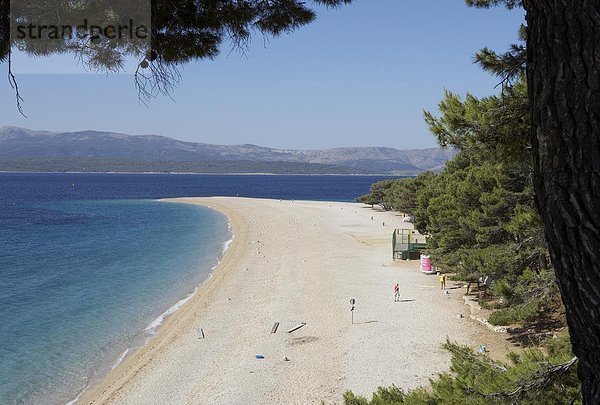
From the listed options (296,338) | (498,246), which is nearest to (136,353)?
(296,338)

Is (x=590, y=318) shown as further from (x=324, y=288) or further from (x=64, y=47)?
(x=324, y=288)

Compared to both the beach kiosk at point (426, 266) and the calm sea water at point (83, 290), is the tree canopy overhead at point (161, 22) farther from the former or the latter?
the beach kiosk at point (426, 266)

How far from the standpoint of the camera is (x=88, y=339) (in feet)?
65.7

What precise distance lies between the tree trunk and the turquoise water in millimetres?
16207

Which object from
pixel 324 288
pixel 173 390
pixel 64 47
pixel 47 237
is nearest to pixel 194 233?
pixel 47 237

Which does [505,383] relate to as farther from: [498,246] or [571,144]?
[498,246]

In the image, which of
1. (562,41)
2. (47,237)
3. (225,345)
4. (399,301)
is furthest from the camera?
(47,237)

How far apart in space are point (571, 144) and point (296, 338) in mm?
17374

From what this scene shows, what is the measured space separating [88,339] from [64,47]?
1761 cm

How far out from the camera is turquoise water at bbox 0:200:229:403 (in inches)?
683

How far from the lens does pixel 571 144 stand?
185cm

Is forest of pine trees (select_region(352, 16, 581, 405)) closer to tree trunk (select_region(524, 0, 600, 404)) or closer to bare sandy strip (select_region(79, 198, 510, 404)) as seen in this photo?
tree trunk (select_region(524, 0, 600, 404))

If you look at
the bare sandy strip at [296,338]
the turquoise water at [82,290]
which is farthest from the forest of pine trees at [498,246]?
the turquoise water at [82,290]

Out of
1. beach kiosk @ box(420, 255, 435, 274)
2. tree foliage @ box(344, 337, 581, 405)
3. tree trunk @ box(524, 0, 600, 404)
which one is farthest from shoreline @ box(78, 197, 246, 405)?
tree trunk @ box(524, 0, 600, 404)
